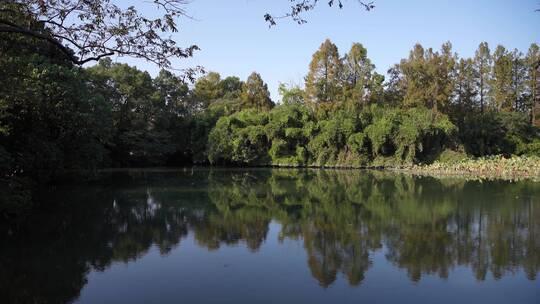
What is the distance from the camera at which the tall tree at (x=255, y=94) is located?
46.0 m

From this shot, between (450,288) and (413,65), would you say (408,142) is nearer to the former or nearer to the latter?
(413,65)

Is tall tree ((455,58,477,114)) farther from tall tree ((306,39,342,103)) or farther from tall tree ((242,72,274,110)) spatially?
tall tree ((242,72,274,110))

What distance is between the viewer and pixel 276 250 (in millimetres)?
9039

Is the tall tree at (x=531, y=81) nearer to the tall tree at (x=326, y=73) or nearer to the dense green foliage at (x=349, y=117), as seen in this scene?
the dense green foliage at (x=349, y=117)

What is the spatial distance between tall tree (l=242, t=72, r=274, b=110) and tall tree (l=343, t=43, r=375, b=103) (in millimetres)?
9560

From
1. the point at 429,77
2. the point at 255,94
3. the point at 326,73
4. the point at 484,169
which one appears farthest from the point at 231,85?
the point at 484,169

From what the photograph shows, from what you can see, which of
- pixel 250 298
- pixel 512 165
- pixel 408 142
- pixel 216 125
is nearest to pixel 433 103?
pixel 408 142

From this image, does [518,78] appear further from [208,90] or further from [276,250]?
[276,250]

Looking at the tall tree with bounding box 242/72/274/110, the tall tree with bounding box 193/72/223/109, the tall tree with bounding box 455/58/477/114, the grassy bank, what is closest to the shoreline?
the grassy bank

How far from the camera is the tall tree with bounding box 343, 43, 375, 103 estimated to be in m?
38.6

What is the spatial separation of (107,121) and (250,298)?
58.2ft

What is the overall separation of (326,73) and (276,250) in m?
31.8

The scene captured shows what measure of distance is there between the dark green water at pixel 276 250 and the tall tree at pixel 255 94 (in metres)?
30.3

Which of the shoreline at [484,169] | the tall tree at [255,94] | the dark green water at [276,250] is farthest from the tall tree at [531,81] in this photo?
the dark green water at [276,250]
